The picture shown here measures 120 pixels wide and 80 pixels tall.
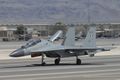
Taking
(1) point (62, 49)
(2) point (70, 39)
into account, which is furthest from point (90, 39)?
(1) point (62, 49)

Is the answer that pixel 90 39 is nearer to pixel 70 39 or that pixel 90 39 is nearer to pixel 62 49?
pixel 70 39

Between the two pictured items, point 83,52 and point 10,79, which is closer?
point 10,79

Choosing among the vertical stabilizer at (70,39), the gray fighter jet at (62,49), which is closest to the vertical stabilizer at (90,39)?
the gray fighter jet at (62,49)

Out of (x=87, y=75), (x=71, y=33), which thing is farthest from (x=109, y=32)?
(x=87, y=75)

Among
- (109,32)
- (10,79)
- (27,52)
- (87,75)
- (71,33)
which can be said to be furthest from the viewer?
(109,32)

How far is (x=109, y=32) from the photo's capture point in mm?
148500

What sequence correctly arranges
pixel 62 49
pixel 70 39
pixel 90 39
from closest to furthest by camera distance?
pixel 62 49 < pixel 70 39 < pixel 90 39

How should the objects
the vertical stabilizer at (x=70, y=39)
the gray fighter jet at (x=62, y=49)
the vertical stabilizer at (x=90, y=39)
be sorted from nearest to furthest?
the gray fighter jet at (x=62, y=49) < the vertical stabilizer at (x=70, y=39) < the vertical stabilizer at (x=90, y=39)

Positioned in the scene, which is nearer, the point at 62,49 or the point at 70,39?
the point at 62,49

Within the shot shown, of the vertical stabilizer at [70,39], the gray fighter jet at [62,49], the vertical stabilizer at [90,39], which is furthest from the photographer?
the vertical stabilizer at [90,39]

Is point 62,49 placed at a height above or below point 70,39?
below

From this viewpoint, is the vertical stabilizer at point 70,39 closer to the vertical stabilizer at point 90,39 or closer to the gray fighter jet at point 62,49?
the gray fighter jet at point 62,49

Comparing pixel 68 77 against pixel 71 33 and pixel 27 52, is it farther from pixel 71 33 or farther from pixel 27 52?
pixel 71 33

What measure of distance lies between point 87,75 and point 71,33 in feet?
33.6
